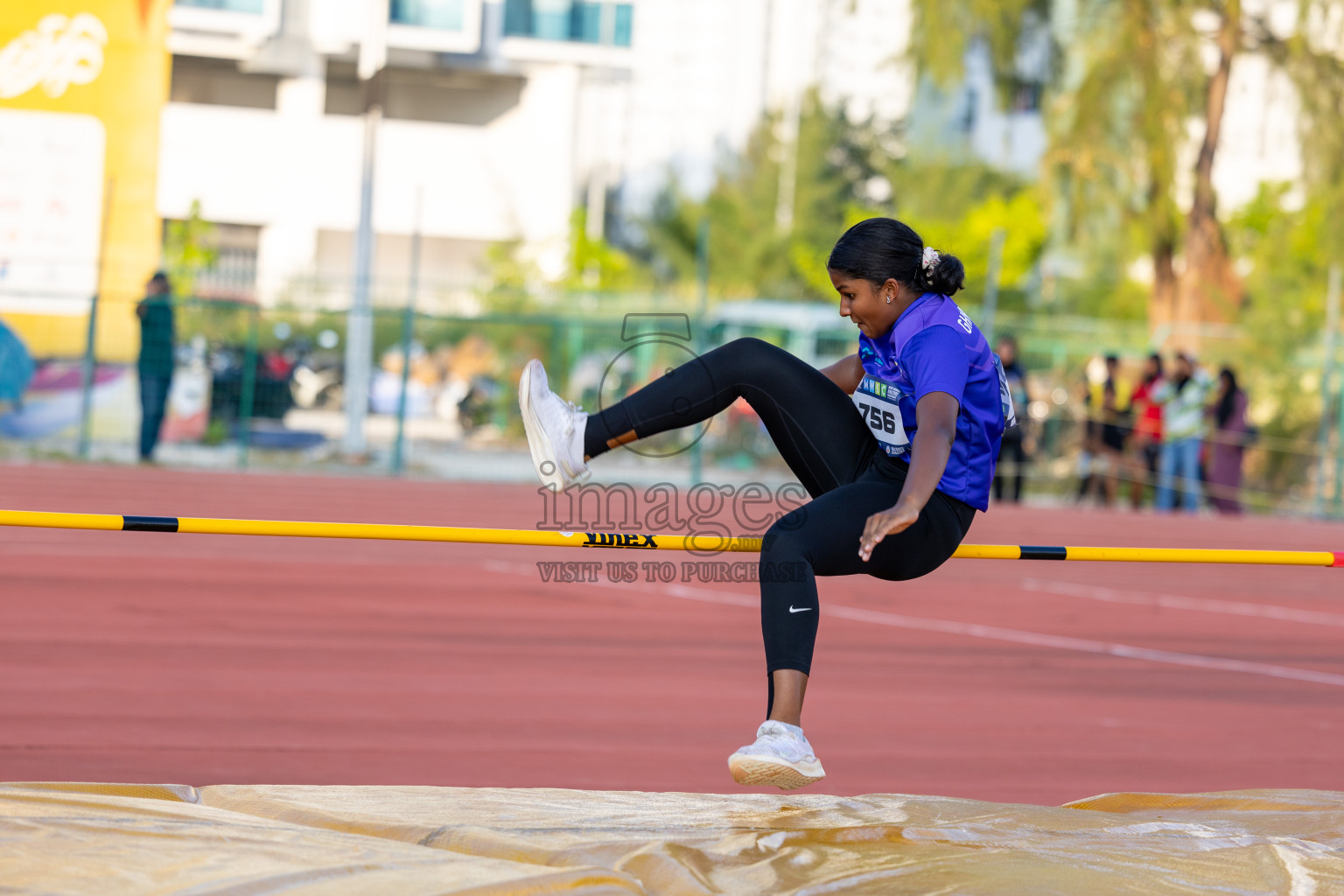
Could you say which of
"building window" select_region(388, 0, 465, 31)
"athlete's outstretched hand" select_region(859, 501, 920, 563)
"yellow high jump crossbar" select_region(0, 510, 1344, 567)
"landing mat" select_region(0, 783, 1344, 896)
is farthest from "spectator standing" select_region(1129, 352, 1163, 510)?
"building window" select_region(388, 0, 465, 31)

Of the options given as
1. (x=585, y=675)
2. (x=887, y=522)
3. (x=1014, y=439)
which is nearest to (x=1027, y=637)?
(x=585, y=675)

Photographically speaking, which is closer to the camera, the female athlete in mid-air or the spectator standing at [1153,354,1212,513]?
the female athlete in mid-air

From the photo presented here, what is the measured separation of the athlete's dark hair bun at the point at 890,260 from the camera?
11.0 ft

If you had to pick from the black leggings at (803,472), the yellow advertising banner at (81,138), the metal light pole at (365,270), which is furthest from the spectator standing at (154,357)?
the black leggings at (803,472)

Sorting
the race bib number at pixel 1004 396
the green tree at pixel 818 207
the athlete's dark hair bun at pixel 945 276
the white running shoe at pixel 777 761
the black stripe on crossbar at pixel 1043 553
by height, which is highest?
the green tree at pixel 818 207

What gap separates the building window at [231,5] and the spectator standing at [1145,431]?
19.2 metres

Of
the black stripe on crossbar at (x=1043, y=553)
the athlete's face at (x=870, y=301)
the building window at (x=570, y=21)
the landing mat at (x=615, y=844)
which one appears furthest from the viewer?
the building window at (x=570, y=21)

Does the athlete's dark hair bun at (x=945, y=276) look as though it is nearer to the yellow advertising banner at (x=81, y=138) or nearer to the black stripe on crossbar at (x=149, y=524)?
the black stripe on crossbar at (x=149, y=524)

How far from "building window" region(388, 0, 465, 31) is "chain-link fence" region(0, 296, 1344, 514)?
13.8m

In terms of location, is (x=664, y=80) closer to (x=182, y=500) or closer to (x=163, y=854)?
(x=182, y=500)

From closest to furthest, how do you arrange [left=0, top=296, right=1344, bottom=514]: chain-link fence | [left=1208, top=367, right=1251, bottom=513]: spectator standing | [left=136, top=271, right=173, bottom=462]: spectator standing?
[left=136, top=271, right=173, bottom=462]: spectator standing
[left=0, top=296, right=1344, bottom=514]: chain-link fence
[left=1208, top=367, right=1251, bottom=513]: spectator standing

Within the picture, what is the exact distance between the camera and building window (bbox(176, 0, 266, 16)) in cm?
2694

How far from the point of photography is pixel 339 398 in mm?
15297

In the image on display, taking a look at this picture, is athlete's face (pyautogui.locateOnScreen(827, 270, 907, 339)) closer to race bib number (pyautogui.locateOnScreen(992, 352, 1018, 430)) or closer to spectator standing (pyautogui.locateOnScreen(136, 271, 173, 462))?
race bib number (pyautogui.locateOnScreen(992, 352, 1018, 430))
